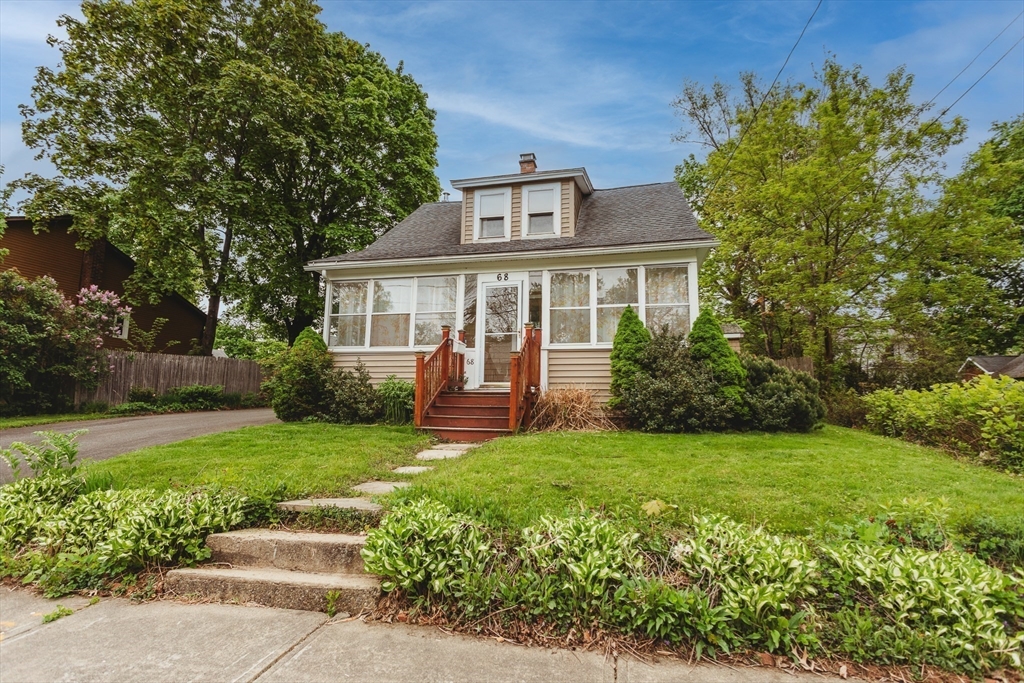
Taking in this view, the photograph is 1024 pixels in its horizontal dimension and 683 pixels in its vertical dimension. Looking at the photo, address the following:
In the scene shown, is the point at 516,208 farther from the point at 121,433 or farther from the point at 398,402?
the point at 121,433

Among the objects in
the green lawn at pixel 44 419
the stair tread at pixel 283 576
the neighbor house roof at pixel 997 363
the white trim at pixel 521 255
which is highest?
the white trim at pixel 521 255

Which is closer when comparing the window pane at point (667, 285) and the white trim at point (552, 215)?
the window pane at point (667, 285)

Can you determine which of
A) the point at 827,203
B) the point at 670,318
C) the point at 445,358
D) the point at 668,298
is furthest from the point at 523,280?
the point at 827,203

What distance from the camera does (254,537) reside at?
131 inches

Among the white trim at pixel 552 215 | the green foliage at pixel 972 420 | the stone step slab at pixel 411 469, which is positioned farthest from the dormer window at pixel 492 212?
the green foliage at pixel 972 420

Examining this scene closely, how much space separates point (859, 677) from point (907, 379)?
13251mm

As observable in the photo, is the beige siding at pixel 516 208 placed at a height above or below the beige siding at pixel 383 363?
above

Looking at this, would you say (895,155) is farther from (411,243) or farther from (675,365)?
(411,243)

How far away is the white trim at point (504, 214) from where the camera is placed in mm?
10812

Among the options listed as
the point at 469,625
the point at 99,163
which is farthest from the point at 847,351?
the point at 99,163

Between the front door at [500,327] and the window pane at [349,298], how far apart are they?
2808 mm

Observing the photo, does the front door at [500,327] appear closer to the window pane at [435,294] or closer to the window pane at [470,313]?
the window pane at [470,313]

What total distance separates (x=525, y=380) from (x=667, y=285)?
11.3 ft

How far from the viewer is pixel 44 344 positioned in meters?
10.6
